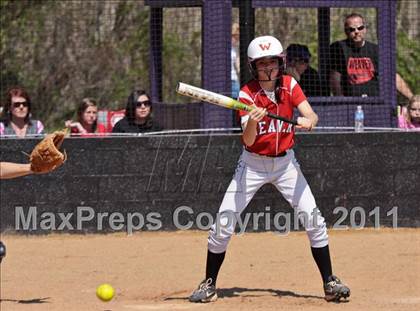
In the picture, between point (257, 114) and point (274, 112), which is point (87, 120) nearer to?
point (274, 112)

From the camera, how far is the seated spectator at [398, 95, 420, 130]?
1091 cm

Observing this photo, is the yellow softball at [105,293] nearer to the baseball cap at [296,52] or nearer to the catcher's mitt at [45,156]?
the catcher's mitt at [45,156]

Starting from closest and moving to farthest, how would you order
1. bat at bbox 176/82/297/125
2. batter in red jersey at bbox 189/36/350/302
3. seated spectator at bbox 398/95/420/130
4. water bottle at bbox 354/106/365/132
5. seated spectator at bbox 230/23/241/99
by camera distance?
bat at bbox 176/82/297/125 → batter in red jersey at bbox 189/36/350/302 → water bottle at bbox 354/106/365/132 → seated spectator at bbox 398/95/420/130 → seated spectator at bbox 230/23/241/99

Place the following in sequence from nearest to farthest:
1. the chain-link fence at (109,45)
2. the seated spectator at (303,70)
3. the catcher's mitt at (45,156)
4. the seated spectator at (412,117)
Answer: the catcher's mitt at (45,156), the seated spectator at (303,70), the seated spectator at (412,117), the chain-link fence at (109,45)

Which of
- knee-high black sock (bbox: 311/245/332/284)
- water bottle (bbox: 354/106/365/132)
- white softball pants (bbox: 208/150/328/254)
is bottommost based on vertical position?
knee-high black sock (bbox: 311/245/332/284)

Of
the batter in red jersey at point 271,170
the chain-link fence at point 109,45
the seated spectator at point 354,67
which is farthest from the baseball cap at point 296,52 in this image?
the batter in red jersey at point 271,170

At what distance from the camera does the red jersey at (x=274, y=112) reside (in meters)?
7.57

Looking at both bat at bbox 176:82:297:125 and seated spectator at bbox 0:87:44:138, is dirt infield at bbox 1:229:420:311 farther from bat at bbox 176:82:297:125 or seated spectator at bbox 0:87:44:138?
bat at bbox 176:82:297:125

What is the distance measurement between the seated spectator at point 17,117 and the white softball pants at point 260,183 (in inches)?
145

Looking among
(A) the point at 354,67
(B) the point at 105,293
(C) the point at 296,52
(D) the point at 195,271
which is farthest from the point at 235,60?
(B) the point at 105,293

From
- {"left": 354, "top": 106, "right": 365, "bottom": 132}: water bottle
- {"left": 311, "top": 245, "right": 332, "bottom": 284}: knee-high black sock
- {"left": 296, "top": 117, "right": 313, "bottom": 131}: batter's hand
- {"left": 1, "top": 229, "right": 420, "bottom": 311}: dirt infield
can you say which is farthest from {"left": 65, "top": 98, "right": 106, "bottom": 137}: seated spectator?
{"left": 296, "top": 117, "right": 313, "bottom": 131}: batter's hand

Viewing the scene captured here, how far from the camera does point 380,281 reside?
8.28 m

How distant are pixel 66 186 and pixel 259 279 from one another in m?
2.78

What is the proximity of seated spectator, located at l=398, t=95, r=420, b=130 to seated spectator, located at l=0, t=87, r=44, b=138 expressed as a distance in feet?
12.3
